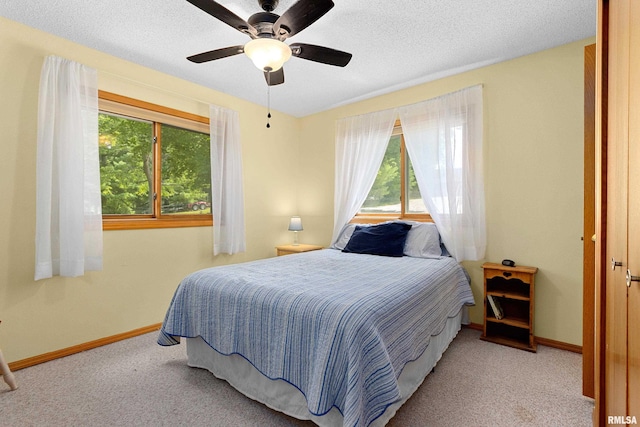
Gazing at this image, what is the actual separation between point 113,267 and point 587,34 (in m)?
4.47

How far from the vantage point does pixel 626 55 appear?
91 cm

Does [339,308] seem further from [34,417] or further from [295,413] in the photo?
[34,417]

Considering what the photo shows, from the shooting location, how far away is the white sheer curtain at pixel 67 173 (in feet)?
7.66

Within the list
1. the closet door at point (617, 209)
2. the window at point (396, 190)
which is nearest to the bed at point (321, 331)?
the closet door at point (617, 209)

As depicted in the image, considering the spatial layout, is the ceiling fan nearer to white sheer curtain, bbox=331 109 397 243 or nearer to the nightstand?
white sheer curtain, bbox=331 109 397 243

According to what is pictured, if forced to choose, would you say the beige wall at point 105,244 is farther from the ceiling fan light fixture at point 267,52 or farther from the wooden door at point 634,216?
the wooden door at point 634,216

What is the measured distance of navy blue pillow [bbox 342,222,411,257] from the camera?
120 inches

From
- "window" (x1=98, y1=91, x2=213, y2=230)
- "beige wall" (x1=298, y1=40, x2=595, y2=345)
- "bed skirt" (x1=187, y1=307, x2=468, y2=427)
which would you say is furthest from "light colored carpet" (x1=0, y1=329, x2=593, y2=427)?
"window" (x1=98, y1=91, x2=213, y2=230)

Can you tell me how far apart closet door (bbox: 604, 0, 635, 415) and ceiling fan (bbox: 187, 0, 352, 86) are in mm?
1209

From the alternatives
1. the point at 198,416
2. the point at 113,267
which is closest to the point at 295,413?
the point at 198,416

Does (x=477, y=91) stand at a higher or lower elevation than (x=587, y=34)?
lower

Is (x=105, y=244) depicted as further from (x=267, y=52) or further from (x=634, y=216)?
(x=634, y=216)

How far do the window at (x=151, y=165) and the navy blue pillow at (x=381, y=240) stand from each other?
173 centimetres

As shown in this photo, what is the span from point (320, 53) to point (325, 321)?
1.70m
